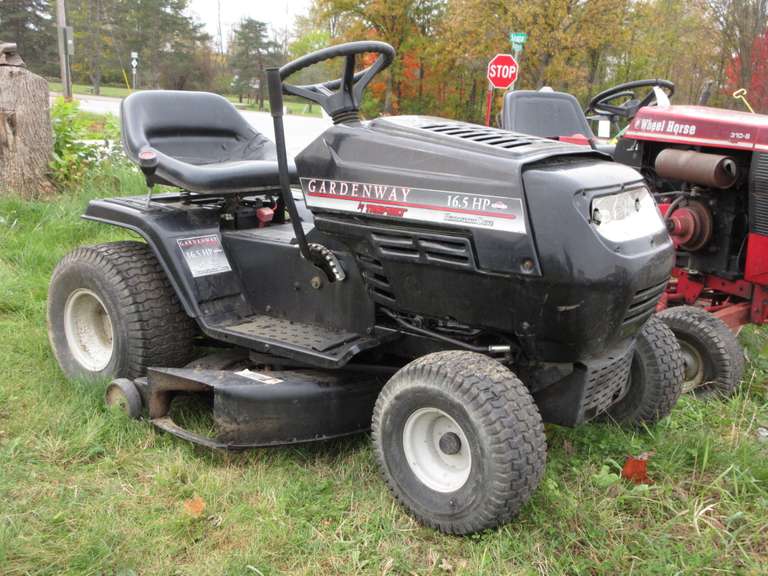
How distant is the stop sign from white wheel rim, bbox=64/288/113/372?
902 cm

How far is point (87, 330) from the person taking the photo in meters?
3.38

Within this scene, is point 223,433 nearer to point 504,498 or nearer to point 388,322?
point 388,322

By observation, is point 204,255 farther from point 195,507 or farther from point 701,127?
point 701,127

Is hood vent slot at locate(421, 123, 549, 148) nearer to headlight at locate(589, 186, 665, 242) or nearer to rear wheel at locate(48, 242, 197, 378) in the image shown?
headlight at locate(589, 186, 665, 242)

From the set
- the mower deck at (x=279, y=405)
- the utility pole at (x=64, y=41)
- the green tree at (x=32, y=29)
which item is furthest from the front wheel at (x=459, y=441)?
the green tree at (x=32, y=29)

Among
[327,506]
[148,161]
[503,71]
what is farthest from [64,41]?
[327,506]

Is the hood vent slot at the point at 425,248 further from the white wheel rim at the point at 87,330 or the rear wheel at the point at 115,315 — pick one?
the white wheel rim at the point at 87,330

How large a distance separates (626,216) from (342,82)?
1118mm

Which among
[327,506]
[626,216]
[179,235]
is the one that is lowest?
[327,506]

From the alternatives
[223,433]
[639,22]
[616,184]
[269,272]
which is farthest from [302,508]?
[639,22]

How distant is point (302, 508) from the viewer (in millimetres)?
2381

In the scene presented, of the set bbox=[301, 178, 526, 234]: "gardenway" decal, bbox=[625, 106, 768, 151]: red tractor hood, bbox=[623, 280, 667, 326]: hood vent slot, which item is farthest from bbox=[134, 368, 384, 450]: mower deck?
bbox=[625, 106, 768, 151]: red tractor hood

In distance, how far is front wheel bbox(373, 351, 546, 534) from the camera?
6.89 ft

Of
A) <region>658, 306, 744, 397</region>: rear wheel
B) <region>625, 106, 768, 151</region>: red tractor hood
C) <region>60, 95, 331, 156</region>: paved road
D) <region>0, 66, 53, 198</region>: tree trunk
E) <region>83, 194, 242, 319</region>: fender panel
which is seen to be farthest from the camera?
<region>60, 95, 331, 156</region>: paved road
